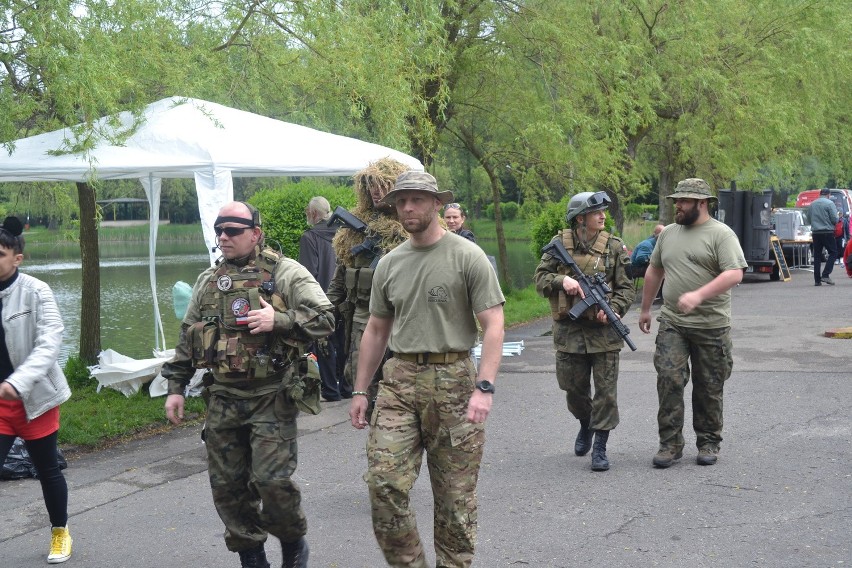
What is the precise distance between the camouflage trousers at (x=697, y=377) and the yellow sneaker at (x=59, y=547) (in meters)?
3.89

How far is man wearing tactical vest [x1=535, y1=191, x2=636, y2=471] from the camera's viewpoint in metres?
6.72

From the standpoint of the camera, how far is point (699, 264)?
262 inches

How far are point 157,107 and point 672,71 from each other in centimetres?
1501

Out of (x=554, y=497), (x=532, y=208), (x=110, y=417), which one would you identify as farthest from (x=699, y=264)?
(x=532, y=208)

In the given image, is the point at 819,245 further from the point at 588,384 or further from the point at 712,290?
the point at 712,290

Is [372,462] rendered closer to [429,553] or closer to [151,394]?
[429,553]

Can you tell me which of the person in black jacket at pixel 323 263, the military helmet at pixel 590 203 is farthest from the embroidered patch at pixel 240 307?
the person in black jacket at pixel 323 263

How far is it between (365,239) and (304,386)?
140 cm

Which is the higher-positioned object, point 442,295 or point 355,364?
point 442,295

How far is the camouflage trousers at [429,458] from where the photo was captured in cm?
422

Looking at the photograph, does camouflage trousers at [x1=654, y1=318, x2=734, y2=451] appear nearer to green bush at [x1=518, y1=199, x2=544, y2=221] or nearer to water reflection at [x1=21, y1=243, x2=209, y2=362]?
water reflection at [x1=21, y1=243, x2=209, y2=362]

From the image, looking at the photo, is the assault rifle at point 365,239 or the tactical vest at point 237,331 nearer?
the tactical vest at point 237,331

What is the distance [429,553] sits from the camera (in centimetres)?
520

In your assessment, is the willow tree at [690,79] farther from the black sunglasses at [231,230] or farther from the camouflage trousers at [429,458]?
the camouflage trousers at [429,458]
